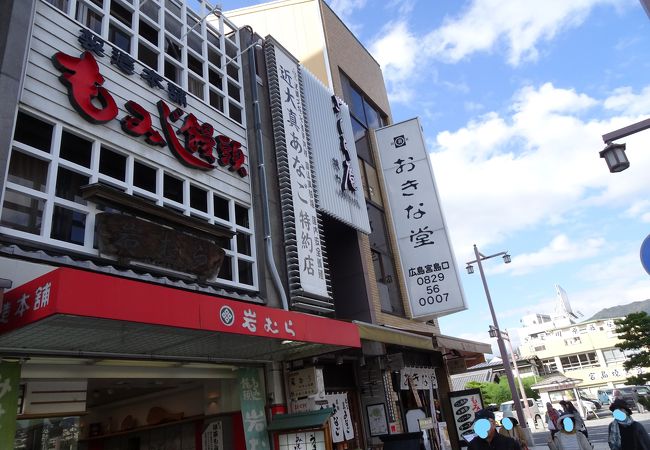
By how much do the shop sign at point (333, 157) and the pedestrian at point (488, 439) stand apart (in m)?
8.32

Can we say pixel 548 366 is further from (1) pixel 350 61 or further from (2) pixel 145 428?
(2) pixel 145 428

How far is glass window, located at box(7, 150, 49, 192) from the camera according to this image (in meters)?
7.25

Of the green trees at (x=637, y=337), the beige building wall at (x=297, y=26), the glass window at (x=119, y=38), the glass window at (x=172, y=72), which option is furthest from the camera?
the green trees at (x=637, y=337)

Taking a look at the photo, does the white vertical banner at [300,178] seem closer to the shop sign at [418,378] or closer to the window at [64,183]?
the window at [64,183]

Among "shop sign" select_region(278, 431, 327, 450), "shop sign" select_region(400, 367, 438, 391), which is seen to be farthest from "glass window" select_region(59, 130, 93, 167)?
"shop sign" select_region(400, 367, 438, 391)

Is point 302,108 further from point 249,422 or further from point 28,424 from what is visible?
point 28,424

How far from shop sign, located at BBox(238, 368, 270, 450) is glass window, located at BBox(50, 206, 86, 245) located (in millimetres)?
4293

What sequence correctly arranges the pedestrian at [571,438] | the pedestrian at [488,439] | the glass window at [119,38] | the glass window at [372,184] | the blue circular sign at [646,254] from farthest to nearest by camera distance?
the glass window at [372,184]
the pedestrian at [571,438]
the glass window at [119,38]
the blue circular sign at [646,254]
the pedestrian at [488,439]

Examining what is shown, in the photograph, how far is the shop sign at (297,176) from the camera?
11.8m

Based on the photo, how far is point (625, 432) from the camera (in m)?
7.89

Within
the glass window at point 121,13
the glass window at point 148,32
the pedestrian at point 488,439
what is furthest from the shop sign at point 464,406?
the glass window at point 121,13

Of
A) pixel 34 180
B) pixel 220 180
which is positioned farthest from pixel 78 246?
pixel 220 180

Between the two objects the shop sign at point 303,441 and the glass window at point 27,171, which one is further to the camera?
the shop sign at point 303,441

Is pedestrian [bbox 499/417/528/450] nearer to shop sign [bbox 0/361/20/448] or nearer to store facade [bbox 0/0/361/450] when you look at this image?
store facade [bbox 0/0/361/450]
